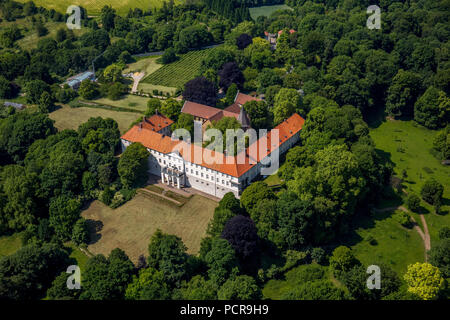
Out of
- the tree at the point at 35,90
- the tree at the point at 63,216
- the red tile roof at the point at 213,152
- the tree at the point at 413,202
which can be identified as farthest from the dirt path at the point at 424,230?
the tree at the point at 35,90

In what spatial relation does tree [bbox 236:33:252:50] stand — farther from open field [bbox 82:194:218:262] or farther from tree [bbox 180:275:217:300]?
tree [bbox 180:275:217:300]

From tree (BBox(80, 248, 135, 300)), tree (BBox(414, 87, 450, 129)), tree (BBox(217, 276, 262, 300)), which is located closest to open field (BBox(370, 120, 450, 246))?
tree (BBox(414, 87, 450, 129))

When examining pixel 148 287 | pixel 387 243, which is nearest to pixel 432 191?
pixel 387 243

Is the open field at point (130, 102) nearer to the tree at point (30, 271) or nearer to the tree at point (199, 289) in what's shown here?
the tree at point (30, 271)

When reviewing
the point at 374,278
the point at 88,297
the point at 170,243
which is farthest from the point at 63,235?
the point at 374,278

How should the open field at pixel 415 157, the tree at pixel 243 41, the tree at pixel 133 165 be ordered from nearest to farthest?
the open field at pixel 415 157, the tree at pixel 133 165, the tree at pixel 243 41

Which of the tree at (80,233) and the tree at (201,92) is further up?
the tree at (201,92)

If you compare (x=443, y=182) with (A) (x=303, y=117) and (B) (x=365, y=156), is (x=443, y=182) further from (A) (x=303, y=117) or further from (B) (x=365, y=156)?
(A) (x=303, y=117)
